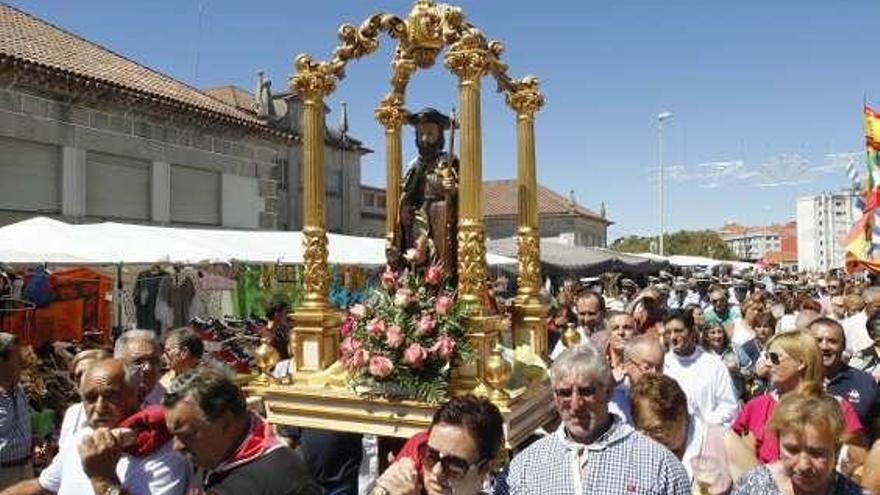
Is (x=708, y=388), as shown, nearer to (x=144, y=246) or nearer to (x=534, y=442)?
(x=534, y=442)

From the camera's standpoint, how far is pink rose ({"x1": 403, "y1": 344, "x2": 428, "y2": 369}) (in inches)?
183

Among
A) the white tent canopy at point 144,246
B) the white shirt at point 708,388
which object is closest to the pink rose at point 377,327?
the white shirt at point 708,388

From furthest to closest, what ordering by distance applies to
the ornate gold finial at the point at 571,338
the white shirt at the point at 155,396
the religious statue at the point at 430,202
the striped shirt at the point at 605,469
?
the ornate gold finial at the point at 571,338 → the religious statue at the point at 430,202 → the white shirt at the point at 155,396 → the striped shirt at the point at 605,469

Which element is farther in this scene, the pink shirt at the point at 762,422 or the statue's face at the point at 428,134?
the statue's face at the point at 428,134

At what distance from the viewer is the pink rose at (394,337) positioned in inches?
187

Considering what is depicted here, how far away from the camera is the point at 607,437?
106 inches

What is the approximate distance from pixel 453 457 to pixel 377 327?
97.5 inches

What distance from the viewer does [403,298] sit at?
4.91m

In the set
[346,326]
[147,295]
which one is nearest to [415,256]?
[346,326]

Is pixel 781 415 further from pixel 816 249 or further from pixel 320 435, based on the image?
pixel 816 249

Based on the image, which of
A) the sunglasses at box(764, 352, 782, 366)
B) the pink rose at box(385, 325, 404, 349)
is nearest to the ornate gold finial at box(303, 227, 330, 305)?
the pink rose at box(385, 325, 404, 349)

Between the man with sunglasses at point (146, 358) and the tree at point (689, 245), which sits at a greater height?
the tree at point (689, 245)

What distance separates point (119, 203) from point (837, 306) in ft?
45.5

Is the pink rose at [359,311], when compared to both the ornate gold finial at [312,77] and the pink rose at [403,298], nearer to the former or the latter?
the pink rose at [403,298]
